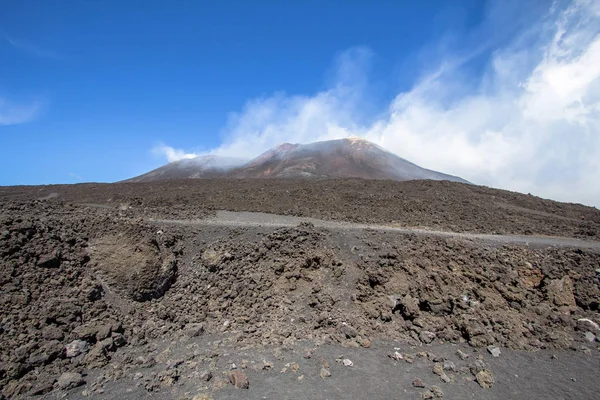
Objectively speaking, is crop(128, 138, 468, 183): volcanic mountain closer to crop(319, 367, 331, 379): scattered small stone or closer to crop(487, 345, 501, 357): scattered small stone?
crop(487, 345, 501, 357): scattered small stone

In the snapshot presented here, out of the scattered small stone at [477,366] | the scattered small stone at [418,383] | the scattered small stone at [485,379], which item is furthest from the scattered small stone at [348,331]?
the scattered small stone at [485,379]

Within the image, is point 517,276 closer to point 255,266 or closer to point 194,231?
point 255,266

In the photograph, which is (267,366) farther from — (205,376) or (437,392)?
(437,392)

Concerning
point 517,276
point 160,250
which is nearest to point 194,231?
point 160,250

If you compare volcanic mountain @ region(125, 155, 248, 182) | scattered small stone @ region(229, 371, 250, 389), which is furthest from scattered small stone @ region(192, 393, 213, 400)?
volcanic mountain @ region(125, 155, 248, 182)

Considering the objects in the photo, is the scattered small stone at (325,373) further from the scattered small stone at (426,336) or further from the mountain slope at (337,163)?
the mountain slope at (337,163)

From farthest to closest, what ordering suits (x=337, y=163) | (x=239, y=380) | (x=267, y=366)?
(x=337, y=163) < (x=267, y=366) < (x=239, y=380)

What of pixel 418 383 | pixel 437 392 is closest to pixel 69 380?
pixel 418 383
